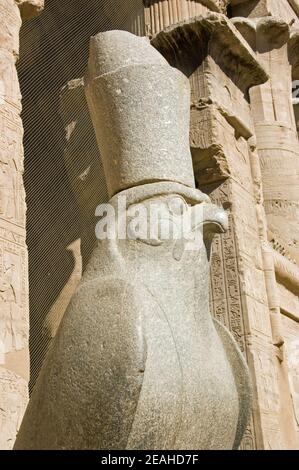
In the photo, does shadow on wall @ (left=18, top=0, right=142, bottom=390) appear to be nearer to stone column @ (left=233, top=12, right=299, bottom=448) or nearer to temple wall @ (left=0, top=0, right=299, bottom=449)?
temple wall @ (left=0, top=0, right=299, bottom=449)

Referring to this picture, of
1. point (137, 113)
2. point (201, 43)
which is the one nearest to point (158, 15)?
point (201, 43)

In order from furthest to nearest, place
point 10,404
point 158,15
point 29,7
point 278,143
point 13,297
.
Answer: point 278,143, point 158,15, point 29,7, point 13,297, point 10,404

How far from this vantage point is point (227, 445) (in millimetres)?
3096

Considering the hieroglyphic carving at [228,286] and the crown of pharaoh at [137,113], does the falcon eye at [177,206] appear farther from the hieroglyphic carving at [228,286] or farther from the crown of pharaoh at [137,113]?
the hieroglyphic carving at [228,286]

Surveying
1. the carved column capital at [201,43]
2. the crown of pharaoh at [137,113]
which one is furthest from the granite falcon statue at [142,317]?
the carved column capital at [201,43]

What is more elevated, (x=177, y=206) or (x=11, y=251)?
(x=11, y=251)

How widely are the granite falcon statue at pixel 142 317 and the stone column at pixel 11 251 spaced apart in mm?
1350

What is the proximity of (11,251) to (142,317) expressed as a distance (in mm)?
2032

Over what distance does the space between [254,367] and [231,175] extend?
1.76 meters

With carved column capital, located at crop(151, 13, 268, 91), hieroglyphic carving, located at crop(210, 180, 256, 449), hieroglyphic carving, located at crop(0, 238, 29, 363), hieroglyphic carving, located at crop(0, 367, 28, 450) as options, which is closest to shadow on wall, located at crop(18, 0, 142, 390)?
carved column capital, located at crop(151, 13, 268, 91)

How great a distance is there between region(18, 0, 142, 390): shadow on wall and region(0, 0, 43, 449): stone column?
2031 mm

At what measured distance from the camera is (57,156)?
8133mm

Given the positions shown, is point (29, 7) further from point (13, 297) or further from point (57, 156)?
point (57, 156)

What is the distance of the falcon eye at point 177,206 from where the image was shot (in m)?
3.28
